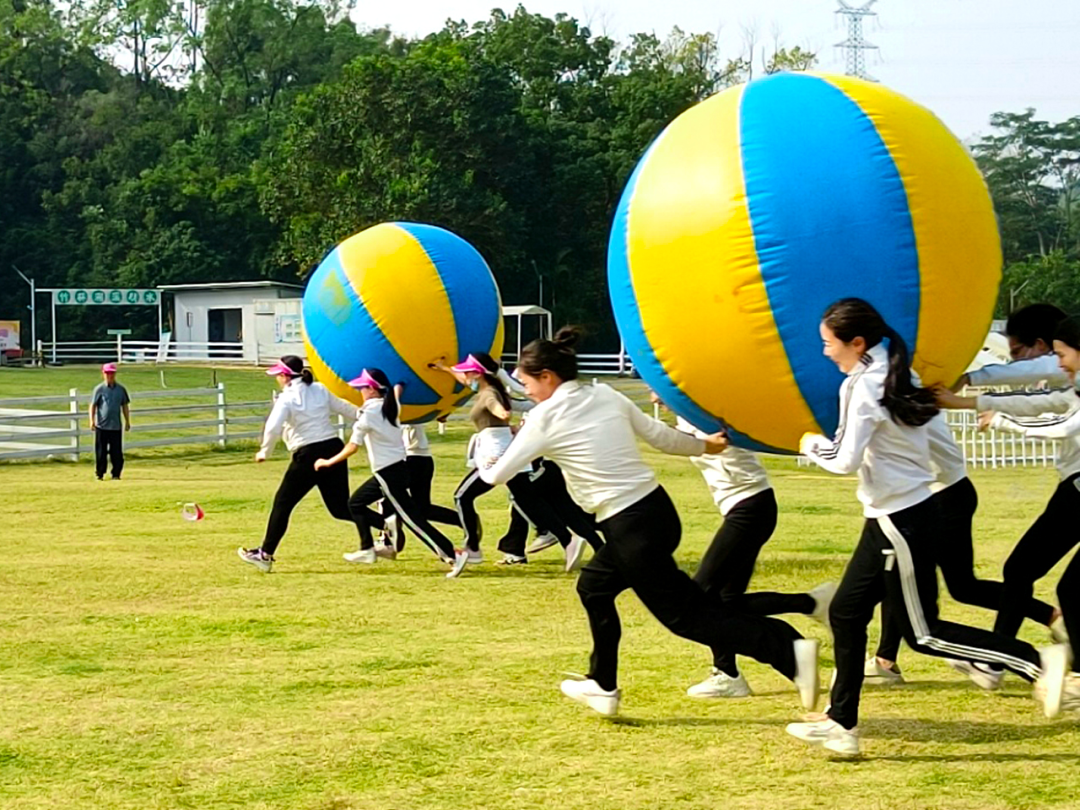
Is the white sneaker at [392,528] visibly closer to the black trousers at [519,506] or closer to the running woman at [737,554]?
the black trousers at [519,506]

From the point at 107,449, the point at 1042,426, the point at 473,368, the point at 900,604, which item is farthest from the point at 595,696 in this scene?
the point at 107,449

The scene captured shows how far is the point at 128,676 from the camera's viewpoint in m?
7.45

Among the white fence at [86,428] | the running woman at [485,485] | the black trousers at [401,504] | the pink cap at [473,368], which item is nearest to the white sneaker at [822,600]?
the running woman at [485,485]

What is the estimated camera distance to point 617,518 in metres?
6.15

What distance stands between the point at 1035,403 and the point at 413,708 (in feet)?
9.80

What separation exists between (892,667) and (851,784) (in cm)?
184

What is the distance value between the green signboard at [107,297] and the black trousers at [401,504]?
145 feet

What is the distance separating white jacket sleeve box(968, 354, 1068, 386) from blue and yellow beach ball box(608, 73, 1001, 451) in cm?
17

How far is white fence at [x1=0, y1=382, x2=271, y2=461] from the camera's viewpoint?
2212 cm

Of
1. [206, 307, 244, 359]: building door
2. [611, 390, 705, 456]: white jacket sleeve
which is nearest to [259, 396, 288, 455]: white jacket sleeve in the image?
[611, 390, 705, 456]: white jacket sleeve

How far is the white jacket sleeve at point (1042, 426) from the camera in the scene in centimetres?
622

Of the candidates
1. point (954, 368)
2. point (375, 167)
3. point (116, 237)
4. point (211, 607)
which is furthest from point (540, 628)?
point (116, 237)

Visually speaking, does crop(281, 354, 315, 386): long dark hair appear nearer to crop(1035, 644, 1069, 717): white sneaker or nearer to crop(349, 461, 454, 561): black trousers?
crop(349, 461, 454, 561): black trousers

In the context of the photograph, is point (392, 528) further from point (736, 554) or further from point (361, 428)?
point (736, 554)
